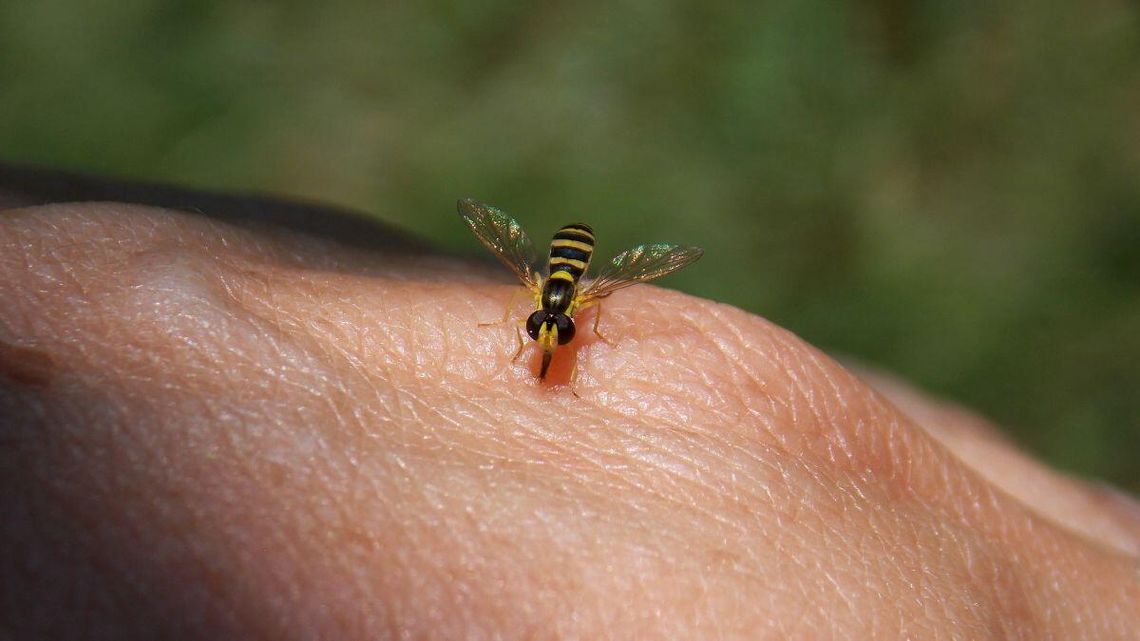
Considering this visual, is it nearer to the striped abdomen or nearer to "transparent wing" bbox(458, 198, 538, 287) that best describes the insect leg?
the striped abdomen

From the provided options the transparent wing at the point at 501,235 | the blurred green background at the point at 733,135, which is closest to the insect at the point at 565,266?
the transparent wing at the point at 501,235

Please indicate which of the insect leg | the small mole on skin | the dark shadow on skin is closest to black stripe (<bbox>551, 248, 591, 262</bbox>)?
the dark shadow on skin

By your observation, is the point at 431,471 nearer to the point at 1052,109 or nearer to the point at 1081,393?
the point at 1081,393

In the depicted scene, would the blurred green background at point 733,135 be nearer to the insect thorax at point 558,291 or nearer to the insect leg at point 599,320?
the insect thorax at point 558,291

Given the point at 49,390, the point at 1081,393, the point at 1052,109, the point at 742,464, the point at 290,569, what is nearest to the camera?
the point at 290,569

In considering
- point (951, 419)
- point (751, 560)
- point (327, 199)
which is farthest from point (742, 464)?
point (327, 199)

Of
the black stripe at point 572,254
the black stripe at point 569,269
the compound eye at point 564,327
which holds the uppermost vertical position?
the black stripe at point 572,254

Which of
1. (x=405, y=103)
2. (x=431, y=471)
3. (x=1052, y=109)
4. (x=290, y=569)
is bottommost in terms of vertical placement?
(x=290, y=569)
